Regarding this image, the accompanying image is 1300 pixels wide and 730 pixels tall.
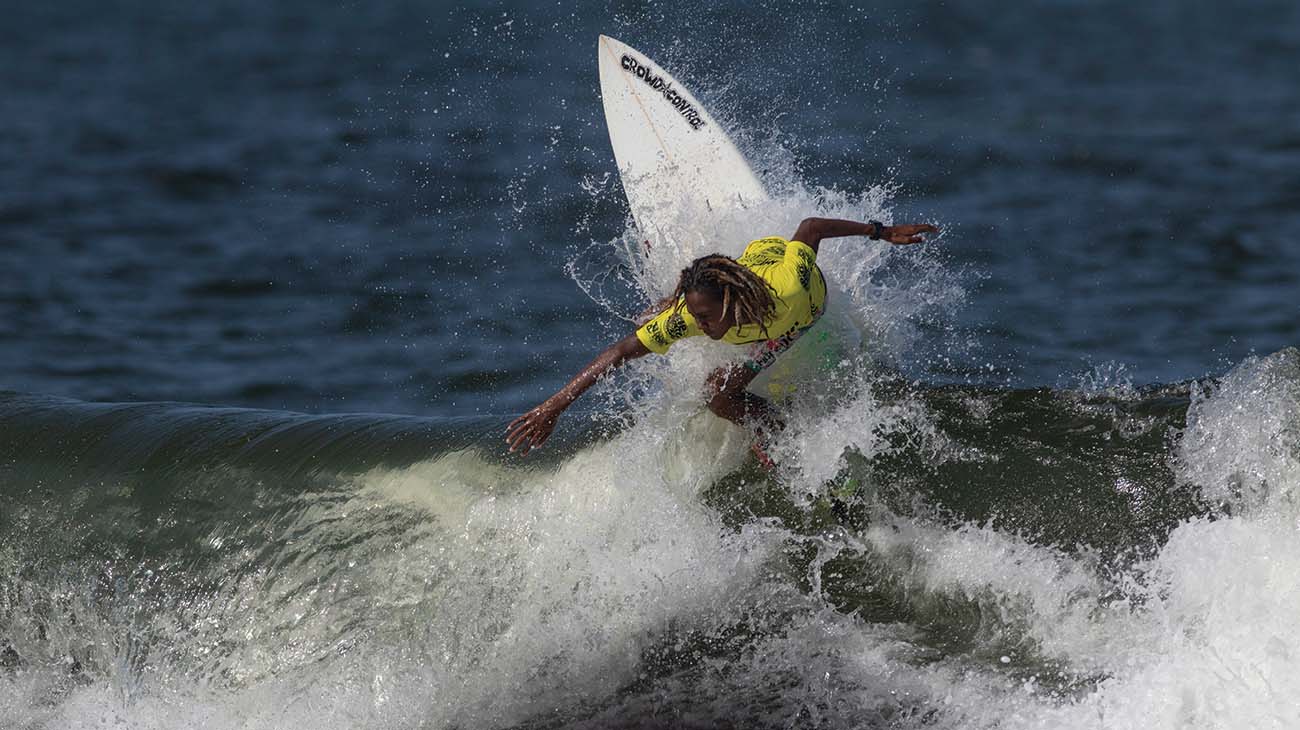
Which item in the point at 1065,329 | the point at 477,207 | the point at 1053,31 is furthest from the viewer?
the point at 1053,31

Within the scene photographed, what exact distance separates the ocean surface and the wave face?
0.06ft

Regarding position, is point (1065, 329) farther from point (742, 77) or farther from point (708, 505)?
point (708, 505)

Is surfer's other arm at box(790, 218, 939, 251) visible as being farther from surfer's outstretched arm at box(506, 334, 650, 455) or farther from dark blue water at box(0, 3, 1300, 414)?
dark blue water at box(0, 3, 1300, 414)

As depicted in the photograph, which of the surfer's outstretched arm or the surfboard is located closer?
the surfer's outstretched arm

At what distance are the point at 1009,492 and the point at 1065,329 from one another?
5450 mm

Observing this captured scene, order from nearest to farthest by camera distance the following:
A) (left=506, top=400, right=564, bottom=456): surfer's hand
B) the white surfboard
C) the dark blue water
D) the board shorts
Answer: (left=506, top=400, right=564, bottom=456): surfer's hand
the board shorts
the white surfboard
the dark blue water

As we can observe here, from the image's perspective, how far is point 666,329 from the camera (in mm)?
5805

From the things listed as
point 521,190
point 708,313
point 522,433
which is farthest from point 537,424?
point 521,190

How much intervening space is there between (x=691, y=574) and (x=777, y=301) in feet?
4.35

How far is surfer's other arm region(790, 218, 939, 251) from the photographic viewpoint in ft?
20.9

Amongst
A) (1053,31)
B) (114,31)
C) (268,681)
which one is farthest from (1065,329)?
(114,31)

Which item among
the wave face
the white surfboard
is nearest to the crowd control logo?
the white surfboard

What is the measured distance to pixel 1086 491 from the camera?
629 centimetres

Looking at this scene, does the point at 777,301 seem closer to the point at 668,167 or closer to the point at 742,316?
the point at 742,316
